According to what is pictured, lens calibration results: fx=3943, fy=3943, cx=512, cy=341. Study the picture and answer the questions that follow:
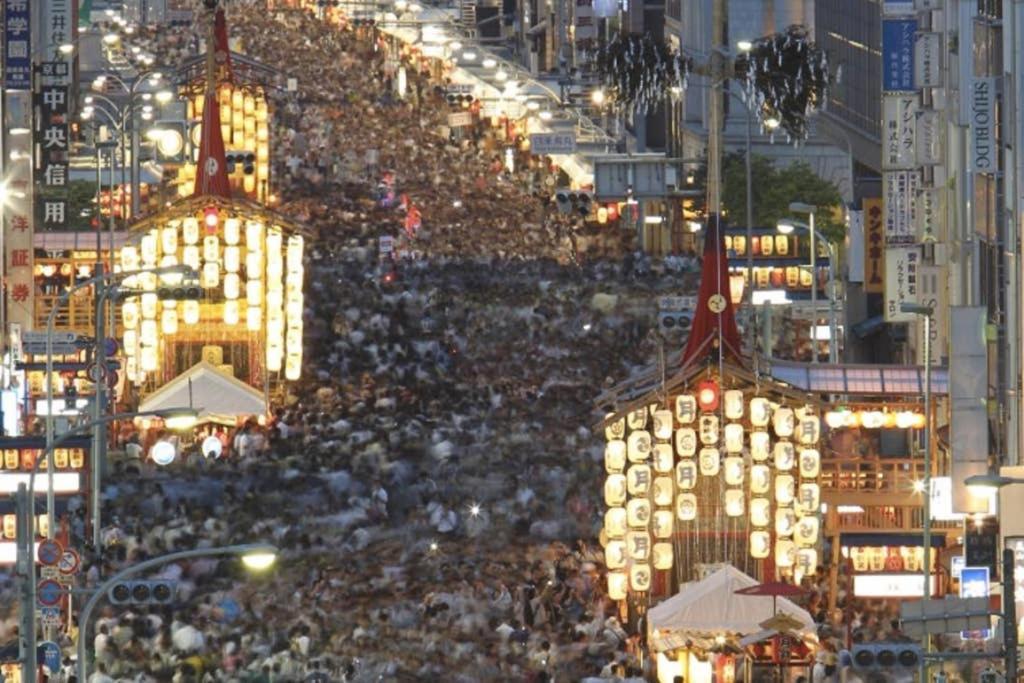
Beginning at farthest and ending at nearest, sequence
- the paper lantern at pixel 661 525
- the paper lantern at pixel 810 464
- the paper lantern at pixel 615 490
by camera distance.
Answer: the paper lantern at pixel 615 490 → the paper lantern at pixel 810 464 → the paper lantern at pixel 661 525

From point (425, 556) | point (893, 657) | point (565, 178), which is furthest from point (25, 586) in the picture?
point (565, 178)

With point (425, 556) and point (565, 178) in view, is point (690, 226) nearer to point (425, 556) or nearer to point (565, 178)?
point (565, 178)

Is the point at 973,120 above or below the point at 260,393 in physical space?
above

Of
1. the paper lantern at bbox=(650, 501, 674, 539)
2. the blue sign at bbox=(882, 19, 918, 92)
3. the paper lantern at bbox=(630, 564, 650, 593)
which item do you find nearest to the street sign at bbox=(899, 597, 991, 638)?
the paper lantern at bbox=(630, 564, 650, 593)

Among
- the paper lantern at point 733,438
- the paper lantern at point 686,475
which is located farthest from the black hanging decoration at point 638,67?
the paper lantern at point 686,475

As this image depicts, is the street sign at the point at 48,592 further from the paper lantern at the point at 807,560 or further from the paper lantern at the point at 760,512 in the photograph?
the paper lantern at the point at 807,560

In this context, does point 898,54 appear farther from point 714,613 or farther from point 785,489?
point 714,613
